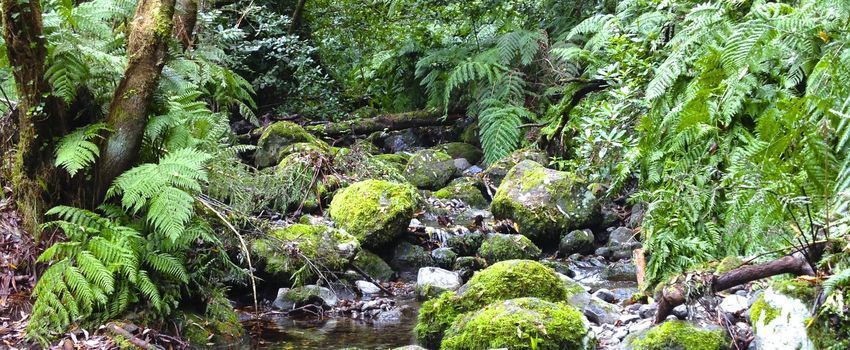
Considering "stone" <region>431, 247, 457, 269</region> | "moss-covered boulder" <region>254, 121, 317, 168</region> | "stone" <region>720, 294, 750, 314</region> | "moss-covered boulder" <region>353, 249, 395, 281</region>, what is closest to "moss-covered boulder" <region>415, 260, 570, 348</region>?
Result: "stone" <region>720, 294, 750, 314</region>

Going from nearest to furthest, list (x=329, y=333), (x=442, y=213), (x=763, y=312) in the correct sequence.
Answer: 1. (x=763, y=312)
2. (x=329, y=333)
3. (x=442, y=213)

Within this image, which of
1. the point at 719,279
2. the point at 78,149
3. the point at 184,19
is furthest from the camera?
the point at 184,19

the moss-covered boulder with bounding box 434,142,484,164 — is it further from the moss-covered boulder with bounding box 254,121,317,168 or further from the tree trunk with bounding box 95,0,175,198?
the tree trunk with bounding box 95,0,175,198

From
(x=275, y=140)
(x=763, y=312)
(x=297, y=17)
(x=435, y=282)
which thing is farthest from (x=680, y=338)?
(x=297, y=17)

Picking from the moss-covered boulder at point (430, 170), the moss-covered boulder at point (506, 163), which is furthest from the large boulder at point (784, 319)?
the moss-covered boulder at point (430, 170)

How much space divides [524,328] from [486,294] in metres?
0.65

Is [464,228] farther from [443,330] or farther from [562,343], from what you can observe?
[562,343]

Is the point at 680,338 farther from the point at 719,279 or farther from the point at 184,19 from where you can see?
the point at 184,19

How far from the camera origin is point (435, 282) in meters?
5.36

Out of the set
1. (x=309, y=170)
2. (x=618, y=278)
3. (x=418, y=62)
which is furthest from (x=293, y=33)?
(x=618, y=278)

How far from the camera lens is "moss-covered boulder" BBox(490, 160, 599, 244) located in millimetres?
6488

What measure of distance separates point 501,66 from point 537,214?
3037 millimetres

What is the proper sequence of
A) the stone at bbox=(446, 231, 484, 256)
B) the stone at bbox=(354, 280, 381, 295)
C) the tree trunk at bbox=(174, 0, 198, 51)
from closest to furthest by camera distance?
the tree trunk at bbox=(174, 0, 198, 51) → the stone at bbox=(354, 280, 381, 295) → the stone at bbox=(446, 231, 484, 256)

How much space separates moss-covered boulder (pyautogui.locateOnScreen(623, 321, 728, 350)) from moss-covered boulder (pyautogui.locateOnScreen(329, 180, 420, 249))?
3149 millimetres
